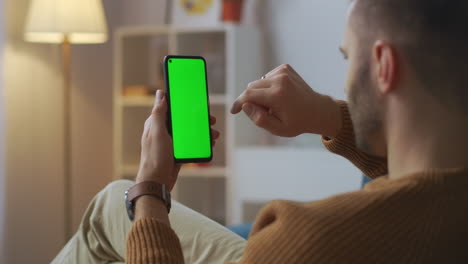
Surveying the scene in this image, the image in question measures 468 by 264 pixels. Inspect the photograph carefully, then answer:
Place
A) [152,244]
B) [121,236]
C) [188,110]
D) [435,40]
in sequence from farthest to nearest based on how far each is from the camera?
[121,236] → [188,110] → [152,244] → [435,40]

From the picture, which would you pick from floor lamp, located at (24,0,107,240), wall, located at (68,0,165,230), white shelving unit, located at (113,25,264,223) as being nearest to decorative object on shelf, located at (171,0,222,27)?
white shelving unit, located at (113,25,264,223)

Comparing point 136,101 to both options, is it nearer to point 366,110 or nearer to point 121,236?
point 121,236

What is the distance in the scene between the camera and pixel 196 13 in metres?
3.67

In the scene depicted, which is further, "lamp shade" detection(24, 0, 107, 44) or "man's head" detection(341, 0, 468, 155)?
"lamp shade" detection(24, 0, 107, 44)

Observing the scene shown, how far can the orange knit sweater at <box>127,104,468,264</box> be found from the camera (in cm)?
93

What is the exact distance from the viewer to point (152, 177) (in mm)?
1183

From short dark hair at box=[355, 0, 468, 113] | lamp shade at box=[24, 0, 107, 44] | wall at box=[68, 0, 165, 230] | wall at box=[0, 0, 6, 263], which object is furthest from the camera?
wall at box=[68, 0, 165, 230]

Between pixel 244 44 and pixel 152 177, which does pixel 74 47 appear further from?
pixel 152 177

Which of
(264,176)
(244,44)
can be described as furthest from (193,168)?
(244,44)

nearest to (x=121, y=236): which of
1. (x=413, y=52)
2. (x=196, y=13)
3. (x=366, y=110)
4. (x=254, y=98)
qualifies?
(x=254, y=98)

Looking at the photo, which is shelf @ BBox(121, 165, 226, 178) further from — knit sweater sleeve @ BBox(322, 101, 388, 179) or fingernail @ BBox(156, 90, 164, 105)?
fingernail @ BBox(156, 90, 164, 105)

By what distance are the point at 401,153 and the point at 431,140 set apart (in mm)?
44

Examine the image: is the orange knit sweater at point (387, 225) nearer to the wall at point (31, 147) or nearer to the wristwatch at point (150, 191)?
the wristwatch at point (150, 191)

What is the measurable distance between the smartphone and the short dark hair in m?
0.50
